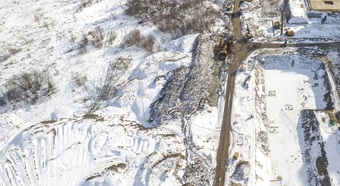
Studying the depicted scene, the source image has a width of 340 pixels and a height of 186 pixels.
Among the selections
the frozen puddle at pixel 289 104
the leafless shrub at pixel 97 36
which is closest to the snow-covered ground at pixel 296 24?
the frozen puddle at pixel 289 104

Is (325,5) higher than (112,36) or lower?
lower

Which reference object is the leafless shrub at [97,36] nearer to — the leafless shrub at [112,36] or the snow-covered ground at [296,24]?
the leafless shrub at [112,36]

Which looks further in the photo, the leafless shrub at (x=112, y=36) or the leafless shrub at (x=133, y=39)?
the leafless shrub at (x=112, y=36)

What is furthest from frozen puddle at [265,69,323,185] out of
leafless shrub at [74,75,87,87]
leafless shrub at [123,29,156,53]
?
leafless shrub at [74,75,87,87]

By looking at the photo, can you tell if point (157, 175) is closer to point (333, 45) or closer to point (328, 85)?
point (328, 85)

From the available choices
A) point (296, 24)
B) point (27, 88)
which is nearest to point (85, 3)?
point (27, 88)

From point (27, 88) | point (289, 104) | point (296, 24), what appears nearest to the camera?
point (289, 104)

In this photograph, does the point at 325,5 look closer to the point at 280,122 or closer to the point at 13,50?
the point at 280,122
